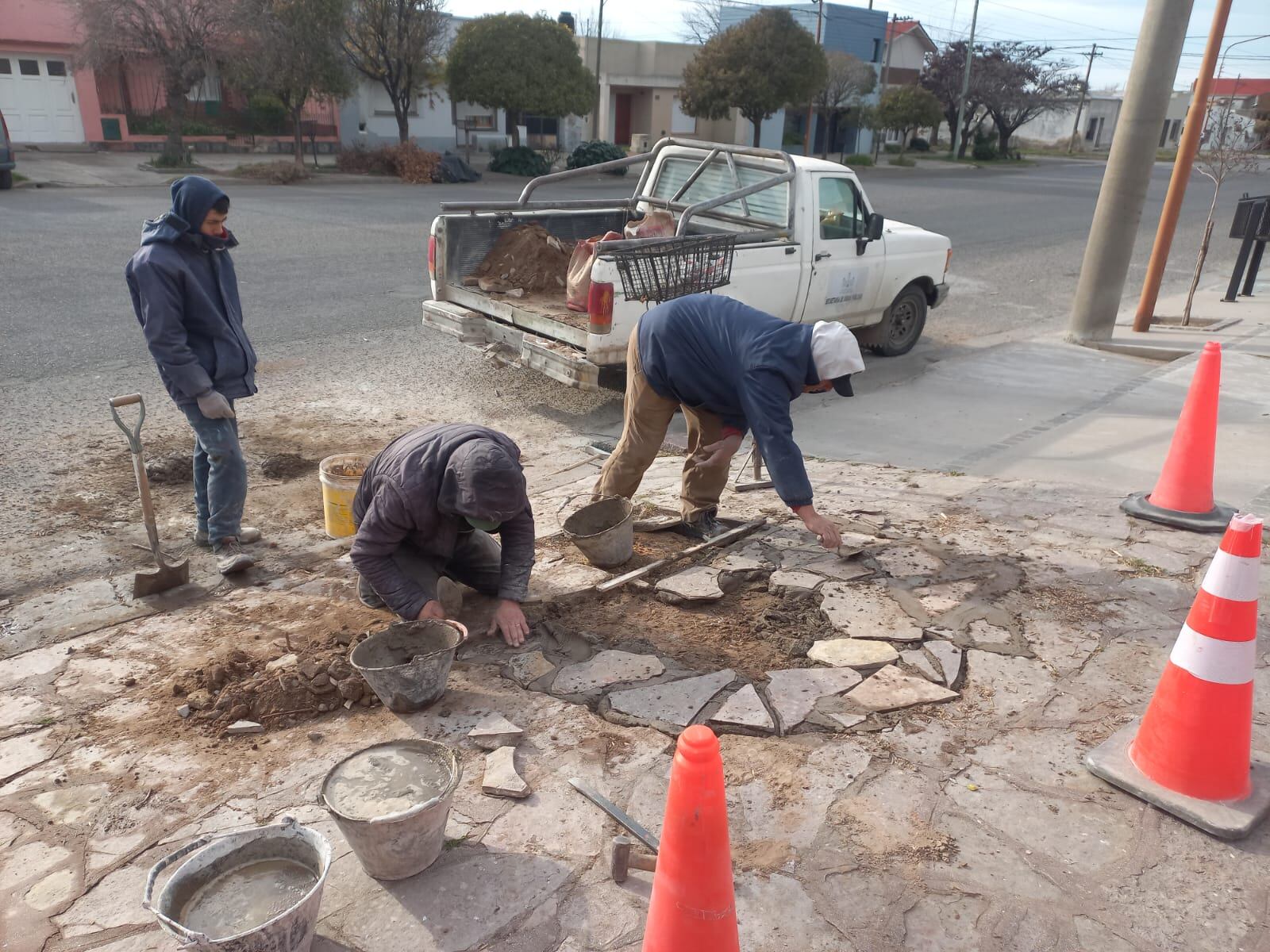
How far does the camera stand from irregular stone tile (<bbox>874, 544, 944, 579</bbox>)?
14.6ft

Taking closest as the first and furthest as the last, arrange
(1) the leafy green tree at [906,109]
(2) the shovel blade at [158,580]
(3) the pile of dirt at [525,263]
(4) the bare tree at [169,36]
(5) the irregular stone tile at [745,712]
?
(5) the irregular stone tile at [745,712] < (2) the shovel blade at [158,580] < (3) the pile of dirt at [525,263] < (4) the bare tree at [169,36] < (1) the leafy green tree at [906,109]

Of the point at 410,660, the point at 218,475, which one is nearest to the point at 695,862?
the point at 410,660

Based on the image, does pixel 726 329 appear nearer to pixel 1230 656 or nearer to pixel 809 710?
pixel 809 710

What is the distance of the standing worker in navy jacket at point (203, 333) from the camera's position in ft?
14.1

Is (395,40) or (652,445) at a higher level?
(395,40)

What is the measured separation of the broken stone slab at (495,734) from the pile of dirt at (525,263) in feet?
16.8

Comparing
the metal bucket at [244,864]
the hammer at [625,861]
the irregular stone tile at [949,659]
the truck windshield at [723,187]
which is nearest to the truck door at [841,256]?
the truck windshield at [723,187]

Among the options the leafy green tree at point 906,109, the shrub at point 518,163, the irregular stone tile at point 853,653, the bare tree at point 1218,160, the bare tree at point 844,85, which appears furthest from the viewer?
the leafy green tree at point 906,109

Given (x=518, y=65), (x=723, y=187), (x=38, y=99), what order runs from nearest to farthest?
1. (x=723, y=187)
2. (x=38, y=99)
3. (x=518, y=65)

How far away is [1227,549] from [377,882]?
2.80 metres

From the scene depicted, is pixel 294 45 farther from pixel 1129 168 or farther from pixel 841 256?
pixel 1129 168

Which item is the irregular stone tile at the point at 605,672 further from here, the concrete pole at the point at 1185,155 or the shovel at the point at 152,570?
the concrete pole at the point at 1185,155

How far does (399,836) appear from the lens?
2.49 metres

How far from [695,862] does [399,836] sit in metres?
0.86
